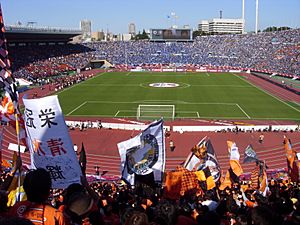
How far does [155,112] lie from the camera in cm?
3934

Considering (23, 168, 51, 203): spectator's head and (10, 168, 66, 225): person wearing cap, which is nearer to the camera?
(10, 168, 66, 225): person wearing cap

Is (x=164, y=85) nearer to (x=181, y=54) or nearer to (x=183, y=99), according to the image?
(x=183, y=99)

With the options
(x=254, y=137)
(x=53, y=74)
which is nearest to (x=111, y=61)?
(x=53, y=74)

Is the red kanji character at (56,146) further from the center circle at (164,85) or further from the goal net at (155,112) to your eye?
the center circle at (164,85)

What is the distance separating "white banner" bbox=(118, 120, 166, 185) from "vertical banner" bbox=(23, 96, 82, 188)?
2.87 meters

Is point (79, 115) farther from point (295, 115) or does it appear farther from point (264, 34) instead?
point (264, 34)

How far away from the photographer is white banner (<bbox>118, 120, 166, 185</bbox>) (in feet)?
34.2

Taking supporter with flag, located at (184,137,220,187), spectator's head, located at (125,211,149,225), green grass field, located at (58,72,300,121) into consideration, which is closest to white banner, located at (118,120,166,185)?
supporter with flag, located at (184,137,220,187)

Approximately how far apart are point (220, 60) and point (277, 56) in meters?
16.9

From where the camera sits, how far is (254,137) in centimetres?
3100

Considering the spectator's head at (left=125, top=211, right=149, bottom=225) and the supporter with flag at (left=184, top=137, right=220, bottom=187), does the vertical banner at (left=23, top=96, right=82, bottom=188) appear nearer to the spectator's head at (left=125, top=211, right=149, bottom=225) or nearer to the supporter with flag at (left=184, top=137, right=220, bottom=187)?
the spectator's head at (left=125, top=211, right=149, bottom=225)

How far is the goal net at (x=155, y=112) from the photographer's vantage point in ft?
125

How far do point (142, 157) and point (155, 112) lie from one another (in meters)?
28.8

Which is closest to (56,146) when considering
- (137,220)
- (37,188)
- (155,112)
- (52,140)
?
(52,140)
